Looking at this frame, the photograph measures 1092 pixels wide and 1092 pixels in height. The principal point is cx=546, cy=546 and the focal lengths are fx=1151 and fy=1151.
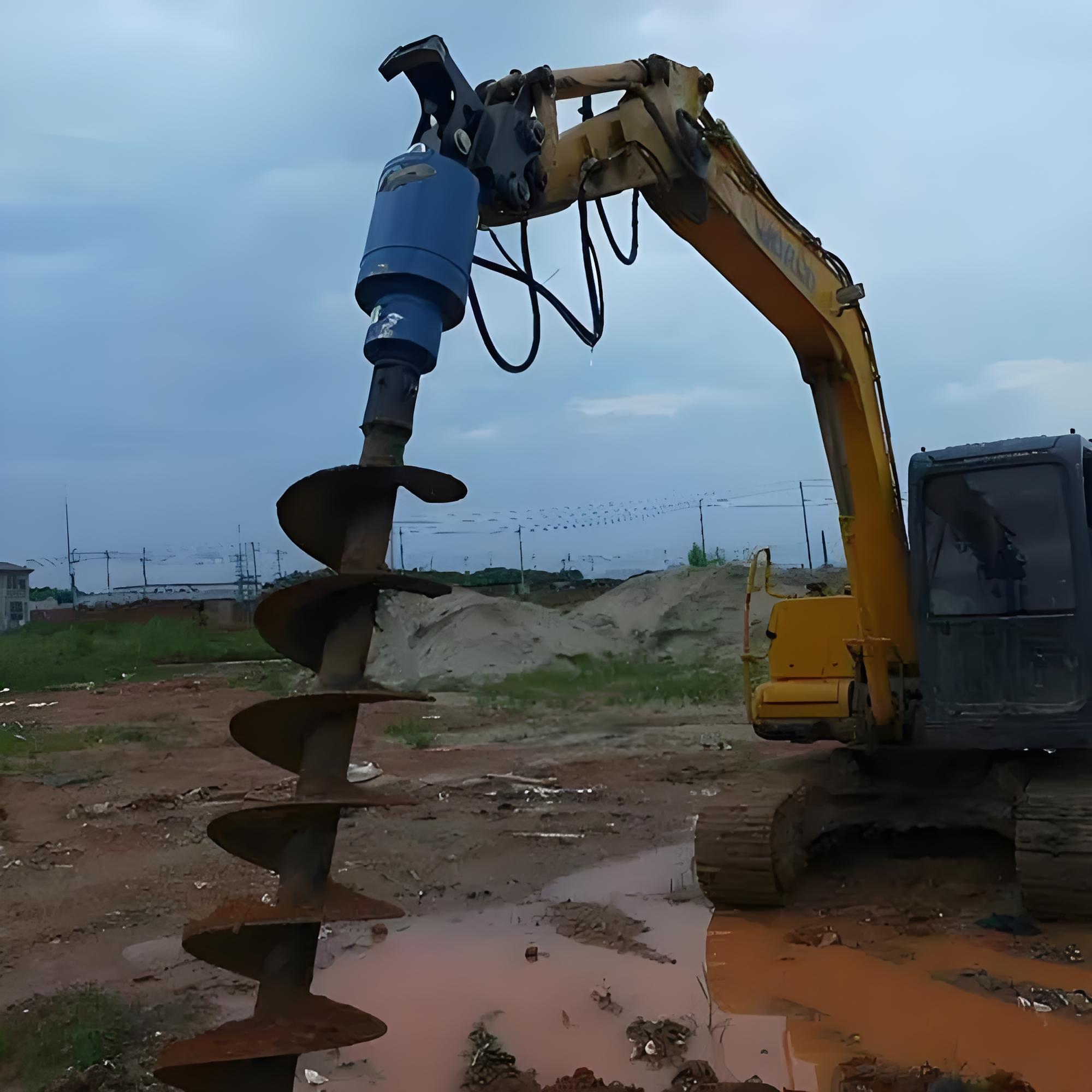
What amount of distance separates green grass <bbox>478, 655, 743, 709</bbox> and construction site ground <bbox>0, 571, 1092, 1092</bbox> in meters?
5.30

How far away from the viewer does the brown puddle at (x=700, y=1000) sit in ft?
14.8

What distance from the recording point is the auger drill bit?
2965mm

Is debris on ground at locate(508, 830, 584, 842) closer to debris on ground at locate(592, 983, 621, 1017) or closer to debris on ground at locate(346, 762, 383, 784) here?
Result: debris on ground at locate(346, 762, 383, 784)

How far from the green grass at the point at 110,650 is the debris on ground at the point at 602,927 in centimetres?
1903

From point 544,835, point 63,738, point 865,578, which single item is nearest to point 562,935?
point 544,835

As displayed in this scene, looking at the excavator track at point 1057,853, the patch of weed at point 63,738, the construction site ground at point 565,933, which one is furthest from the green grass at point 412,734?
the excavator track at point 1057,853

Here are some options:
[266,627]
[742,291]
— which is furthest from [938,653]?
[266,627]

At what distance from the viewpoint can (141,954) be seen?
19.9 feet

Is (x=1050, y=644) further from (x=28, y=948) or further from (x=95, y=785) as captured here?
(x=95, y=785)

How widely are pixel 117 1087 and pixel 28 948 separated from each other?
2315 mm

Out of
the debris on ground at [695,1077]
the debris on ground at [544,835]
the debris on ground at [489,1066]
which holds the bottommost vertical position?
the debris on ground at [695,1077]

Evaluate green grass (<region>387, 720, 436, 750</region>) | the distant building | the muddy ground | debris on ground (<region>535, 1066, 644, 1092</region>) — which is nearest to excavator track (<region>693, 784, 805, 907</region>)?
the muddy ground

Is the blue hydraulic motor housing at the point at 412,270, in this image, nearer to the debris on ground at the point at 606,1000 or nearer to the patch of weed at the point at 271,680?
the debris on ground at the point at 606,1000

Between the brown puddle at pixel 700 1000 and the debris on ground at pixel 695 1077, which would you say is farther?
the brown puddle at pixel 700 1000
